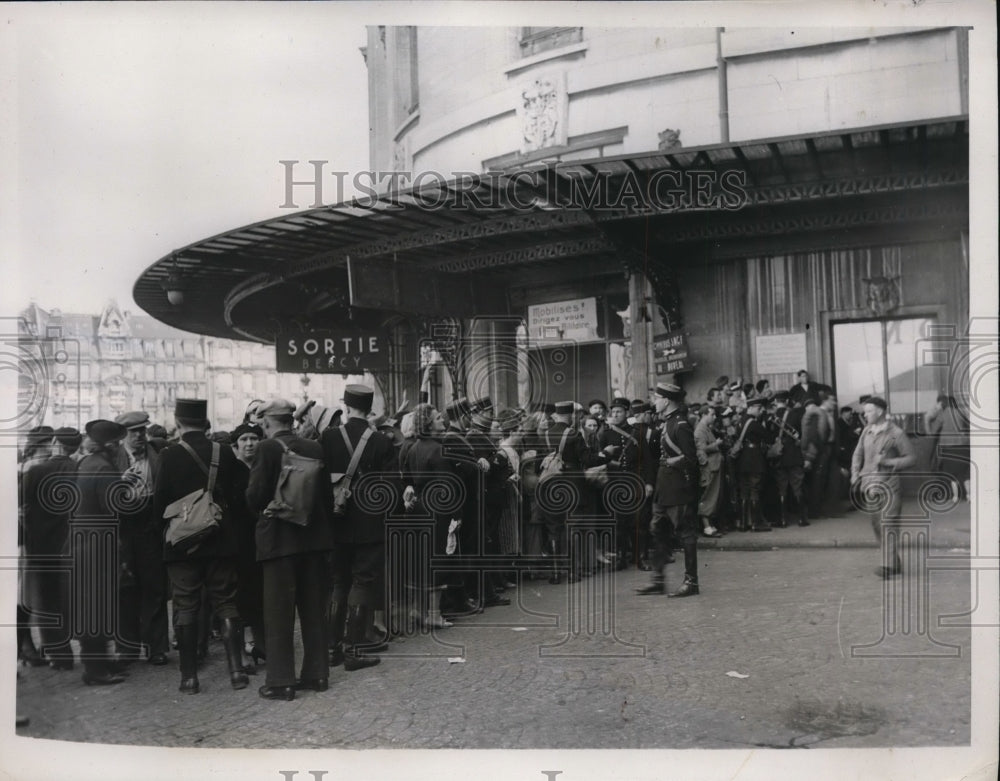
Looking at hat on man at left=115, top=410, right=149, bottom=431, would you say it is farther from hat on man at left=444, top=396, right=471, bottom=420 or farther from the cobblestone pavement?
hat on man at left=444, top=396, right=471, bottom=420

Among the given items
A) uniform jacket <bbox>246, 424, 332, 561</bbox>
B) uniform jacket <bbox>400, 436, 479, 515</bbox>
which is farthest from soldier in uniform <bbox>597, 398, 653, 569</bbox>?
uniform jacket <bbox>246, 424, 332, 561</bbox>

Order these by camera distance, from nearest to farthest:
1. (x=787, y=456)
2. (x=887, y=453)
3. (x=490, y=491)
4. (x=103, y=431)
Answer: (x=103, y=431) < (x=887, y=453) < (x=490, y=491) < (x=787, y=456)

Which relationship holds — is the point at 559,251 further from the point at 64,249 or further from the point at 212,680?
the point at 212,680

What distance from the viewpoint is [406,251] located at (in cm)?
907

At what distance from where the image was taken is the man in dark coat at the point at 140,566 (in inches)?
237

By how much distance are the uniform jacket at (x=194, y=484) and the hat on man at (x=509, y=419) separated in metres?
2.99

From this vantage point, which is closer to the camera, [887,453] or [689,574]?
[887,453]

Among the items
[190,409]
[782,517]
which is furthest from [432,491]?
[782,517]

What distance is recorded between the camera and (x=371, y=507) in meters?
5.94

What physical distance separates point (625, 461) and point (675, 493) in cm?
71

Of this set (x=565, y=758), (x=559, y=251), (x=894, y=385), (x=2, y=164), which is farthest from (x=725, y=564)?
(x=2, y=164)

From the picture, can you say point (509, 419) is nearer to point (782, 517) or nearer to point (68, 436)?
point (782, 517)

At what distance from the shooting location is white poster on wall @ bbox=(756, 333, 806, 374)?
8.04m


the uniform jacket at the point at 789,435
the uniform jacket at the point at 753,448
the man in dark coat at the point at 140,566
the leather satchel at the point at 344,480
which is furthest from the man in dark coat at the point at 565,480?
the man in dark coat at the point at 140,566
